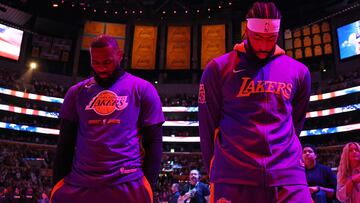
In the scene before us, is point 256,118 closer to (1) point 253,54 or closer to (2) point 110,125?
(1) point 253,54

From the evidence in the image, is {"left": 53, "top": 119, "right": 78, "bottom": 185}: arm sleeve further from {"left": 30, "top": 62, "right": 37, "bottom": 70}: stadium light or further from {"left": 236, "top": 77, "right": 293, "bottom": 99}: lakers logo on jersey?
{"left": 30, "top": 62, "right": 37, "bottom": 70}: stadium light

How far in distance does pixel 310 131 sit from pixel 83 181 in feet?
103

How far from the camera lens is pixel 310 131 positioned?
31.9 metres

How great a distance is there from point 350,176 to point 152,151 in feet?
8.43

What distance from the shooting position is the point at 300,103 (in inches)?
92.0

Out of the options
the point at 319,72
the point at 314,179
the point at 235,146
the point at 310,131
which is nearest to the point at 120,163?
the point at 235,146

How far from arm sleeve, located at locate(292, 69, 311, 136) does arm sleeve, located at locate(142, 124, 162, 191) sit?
85cm

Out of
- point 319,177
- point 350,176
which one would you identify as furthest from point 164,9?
point 350,176

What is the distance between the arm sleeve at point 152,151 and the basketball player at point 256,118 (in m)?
0.40

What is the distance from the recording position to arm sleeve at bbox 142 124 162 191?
2533 millimetres

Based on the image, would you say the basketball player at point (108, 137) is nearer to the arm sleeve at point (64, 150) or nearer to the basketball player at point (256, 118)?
the arm sleeve at point (64, 150)

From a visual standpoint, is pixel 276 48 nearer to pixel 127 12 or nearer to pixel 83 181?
pixel 83 181

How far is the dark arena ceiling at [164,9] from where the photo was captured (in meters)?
33.4

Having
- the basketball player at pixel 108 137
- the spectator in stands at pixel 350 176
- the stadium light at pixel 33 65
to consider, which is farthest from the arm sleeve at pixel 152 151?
the stadium light at pixel 33 65
